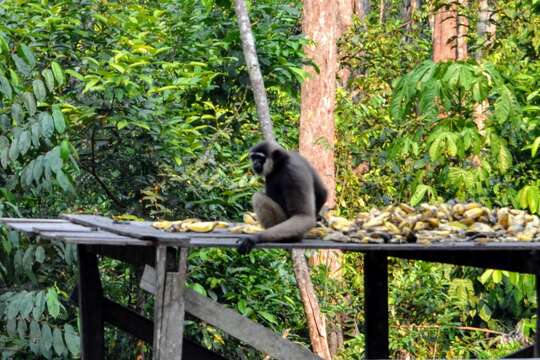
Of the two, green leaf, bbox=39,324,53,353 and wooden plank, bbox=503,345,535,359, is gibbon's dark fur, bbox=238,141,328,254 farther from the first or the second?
green leaf, bbox=39,324,53,353

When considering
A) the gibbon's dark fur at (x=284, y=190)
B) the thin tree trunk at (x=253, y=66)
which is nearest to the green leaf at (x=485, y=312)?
the thin tree trunk at (x=253, y=66)

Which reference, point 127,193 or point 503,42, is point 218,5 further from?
point 503,42

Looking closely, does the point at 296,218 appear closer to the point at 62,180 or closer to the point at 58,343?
the point at 62,180

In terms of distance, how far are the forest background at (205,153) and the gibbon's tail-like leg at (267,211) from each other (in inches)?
80.1

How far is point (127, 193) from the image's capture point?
957 cm

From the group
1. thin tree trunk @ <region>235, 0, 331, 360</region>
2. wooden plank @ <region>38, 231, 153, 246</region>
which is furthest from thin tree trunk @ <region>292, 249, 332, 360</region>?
wooden plank @ <region>38, 231, 153, 246</region>

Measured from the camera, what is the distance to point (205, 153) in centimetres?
976

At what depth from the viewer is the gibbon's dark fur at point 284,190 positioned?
5.94 m

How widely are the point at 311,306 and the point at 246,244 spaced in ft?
17.0

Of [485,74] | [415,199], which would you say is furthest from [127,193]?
[485,74]

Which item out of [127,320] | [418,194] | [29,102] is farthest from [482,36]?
[127,320]

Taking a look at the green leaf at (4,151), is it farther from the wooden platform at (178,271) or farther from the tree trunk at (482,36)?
the tree trunk at (482,36)

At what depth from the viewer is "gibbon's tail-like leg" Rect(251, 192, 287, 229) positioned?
20.3 ft

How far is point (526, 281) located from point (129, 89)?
3.88 metres
